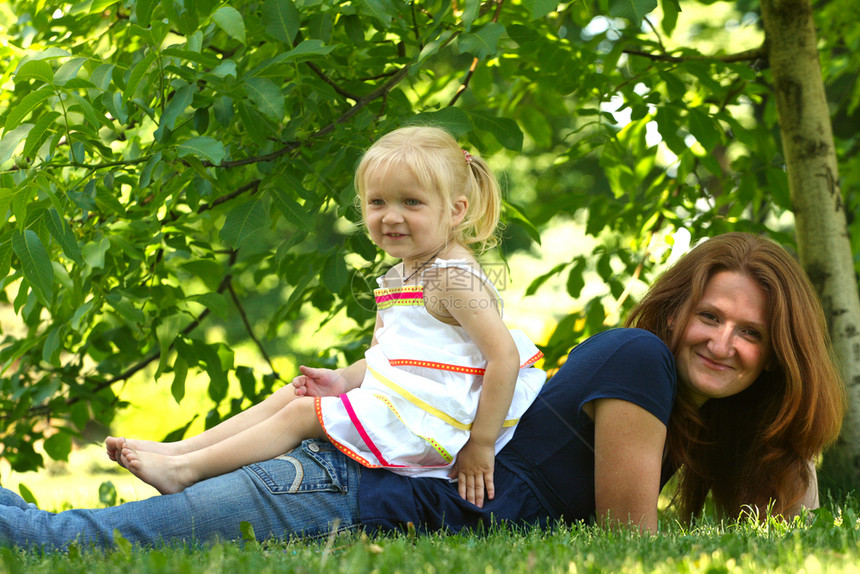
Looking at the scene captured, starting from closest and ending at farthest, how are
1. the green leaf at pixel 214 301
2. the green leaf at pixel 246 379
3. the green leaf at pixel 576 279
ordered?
the green leaf at pixel 214 301
the green leaf at pixel 246 379
the green leaf at pixel 576 279

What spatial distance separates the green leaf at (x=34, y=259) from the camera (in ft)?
6.91

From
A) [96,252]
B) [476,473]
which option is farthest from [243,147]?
[476,473]

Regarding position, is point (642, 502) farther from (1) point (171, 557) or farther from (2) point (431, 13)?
(2) point (431, 13)

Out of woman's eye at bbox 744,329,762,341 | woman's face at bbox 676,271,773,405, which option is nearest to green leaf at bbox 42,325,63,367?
woman's face at bbox 676,271,773,405

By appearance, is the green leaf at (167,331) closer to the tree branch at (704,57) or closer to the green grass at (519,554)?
the green grass at (519,554)

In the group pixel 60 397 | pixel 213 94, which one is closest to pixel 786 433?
pixel 213 94

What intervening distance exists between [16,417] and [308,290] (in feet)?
4.39

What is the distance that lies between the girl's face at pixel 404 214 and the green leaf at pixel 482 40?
0.41 m

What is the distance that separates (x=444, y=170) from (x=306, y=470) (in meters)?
0.97

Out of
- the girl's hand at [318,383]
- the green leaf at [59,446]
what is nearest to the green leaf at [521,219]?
the girl's hand at [318,383]

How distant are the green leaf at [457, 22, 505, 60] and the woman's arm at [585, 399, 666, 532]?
0.99 m

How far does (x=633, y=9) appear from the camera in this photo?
2080 mm

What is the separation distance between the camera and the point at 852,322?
10.7 feet

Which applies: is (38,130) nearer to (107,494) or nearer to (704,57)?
(107,494)
